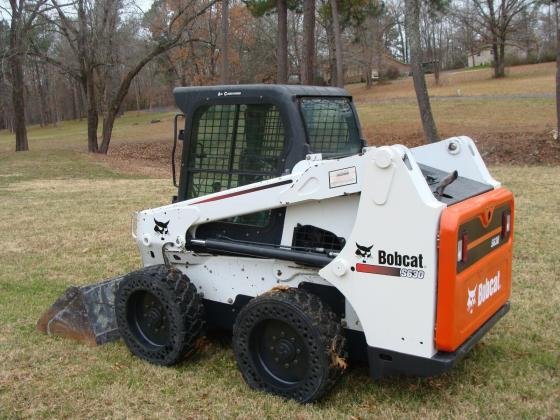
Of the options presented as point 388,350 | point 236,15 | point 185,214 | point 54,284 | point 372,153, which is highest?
point 236,15

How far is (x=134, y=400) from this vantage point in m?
3.79

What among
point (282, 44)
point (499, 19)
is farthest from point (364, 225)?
point (499, 19)

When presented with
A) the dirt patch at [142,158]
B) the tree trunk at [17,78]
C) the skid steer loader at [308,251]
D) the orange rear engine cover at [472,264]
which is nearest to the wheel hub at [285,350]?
the skid steer loader at [308,251]

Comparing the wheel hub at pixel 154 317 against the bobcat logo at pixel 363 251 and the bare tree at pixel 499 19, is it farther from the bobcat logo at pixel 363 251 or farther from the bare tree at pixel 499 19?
the bare tree at pixel 499 19

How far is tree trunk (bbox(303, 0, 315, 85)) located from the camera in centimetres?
2156

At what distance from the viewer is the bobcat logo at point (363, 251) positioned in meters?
3.32

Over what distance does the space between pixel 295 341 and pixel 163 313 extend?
1054mm

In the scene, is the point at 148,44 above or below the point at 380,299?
above

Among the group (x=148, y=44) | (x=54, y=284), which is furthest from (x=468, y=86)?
(x=54, y=284)

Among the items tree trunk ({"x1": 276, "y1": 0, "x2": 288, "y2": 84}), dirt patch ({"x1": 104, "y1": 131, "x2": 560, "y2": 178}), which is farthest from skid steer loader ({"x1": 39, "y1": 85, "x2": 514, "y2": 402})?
tree trunk ({"x1": 276, "y1": 0, "x2": 288, "y2": 84})

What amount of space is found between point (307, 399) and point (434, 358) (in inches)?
30.6

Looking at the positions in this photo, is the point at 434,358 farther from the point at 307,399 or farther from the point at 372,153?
the point at 372,153

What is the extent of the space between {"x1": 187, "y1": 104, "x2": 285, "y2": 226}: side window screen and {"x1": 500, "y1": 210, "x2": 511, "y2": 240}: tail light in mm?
1407

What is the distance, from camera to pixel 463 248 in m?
3.22
